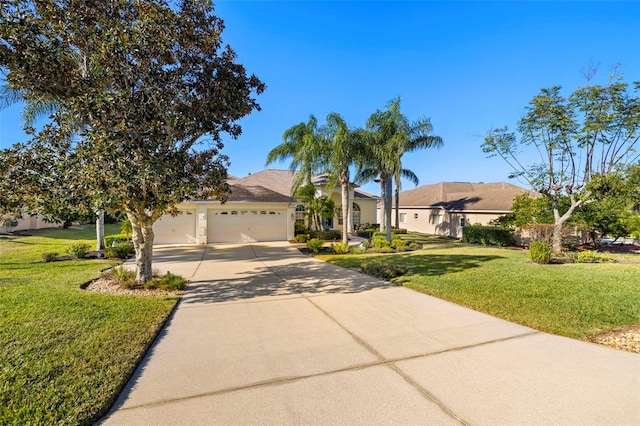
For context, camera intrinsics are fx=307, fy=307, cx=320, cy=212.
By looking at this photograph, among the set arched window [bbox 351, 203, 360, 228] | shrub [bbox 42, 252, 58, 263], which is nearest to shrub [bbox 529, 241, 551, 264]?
arched window [bbox 351, 203, 360, 228]

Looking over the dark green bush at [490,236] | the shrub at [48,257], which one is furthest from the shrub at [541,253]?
the shrub at [48,257]

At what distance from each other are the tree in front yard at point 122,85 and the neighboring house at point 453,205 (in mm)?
22215

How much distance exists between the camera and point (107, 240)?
1584cm

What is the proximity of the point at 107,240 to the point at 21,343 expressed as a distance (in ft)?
43.6

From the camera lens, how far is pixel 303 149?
16.2 m

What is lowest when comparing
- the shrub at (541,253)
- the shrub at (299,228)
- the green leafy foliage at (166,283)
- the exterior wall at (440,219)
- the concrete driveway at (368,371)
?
the concrete driveway at (368,371)

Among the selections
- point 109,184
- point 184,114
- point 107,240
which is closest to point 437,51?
point 184,114

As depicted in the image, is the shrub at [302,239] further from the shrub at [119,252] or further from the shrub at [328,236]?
the shrub at [119,252]

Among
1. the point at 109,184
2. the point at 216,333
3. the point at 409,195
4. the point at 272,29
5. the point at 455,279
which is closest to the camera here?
the point at 216,333

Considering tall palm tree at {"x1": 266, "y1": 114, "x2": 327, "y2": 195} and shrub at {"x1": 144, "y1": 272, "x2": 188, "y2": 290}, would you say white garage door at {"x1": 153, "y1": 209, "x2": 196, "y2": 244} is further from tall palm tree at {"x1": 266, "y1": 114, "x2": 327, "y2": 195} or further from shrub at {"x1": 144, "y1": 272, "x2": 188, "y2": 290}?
shrub at {"x1": 144, "y1": 272, "x2": 188, "y2": 290}

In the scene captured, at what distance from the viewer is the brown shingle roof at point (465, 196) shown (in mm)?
24375

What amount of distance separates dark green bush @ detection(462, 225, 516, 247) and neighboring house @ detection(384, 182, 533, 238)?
3.13 metres

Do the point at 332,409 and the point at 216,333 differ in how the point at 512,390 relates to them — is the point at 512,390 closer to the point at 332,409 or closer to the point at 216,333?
the point at 332,409

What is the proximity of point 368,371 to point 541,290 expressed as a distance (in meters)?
6.12
